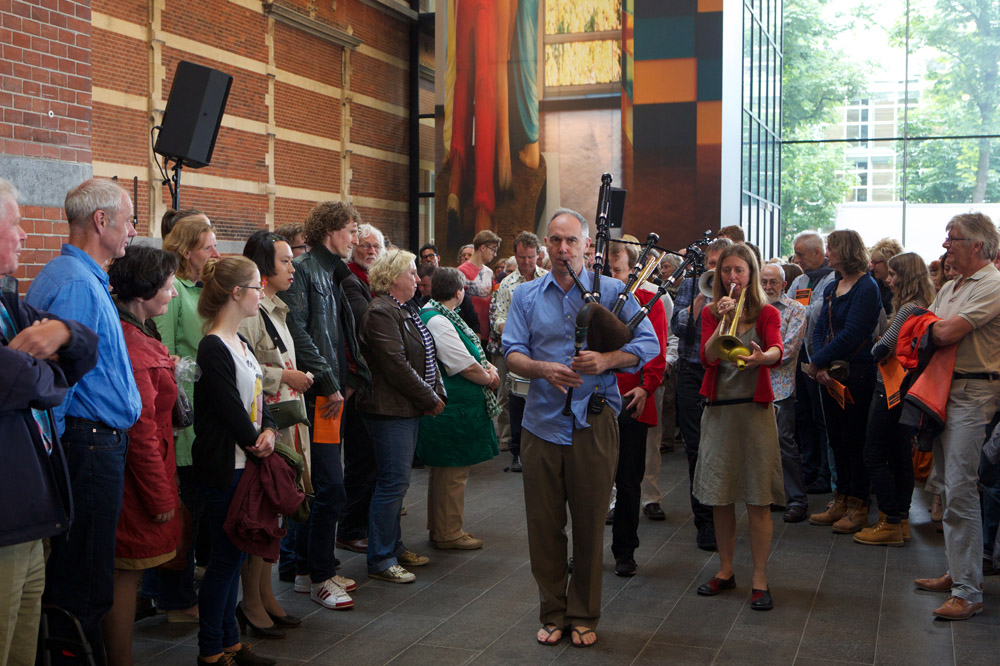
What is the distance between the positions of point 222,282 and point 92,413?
28.6 inches

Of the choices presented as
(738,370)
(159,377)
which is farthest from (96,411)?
(738,370)

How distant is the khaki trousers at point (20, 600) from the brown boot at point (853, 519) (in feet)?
15.9

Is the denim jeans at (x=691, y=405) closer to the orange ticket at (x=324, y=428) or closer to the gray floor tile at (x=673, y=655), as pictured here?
the gray floor tile at (x=673, y=655)

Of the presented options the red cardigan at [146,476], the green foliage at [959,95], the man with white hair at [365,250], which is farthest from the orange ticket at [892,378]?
the green foliage at [959,95]

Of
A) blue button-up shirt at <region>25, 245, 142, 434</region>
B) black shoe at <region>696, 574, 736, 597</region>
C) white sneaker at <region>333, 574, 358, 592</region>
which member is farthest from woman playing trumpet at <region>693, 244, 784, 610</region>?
blue button-up shirt at <region>25, 245, 142, 434</region>

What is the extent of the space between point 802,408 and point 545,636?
12.9 ft

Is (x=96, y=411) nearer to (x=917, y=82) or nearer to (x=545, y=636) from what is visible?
(x=545, y=636)

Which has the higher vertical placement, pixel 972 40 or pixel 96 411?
pixel 972 40

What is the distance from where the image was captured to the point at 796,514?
6.19 m

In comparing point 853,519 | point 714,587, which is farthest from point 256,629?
point 853,519

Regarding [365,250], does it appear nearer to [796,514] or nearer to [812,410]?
[796,514]

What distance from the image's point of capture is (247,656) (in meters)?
3.71

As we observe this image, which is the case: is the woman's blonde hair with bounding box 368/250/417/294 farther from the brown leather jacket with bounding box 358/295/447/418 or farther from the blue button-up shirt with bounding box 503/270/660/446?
the blue button-up shirt with bounding box 503/270/660/446

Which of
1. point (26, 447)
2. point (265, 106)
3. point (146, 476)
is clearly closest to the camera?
point (26, 447)
